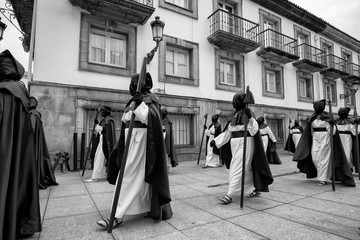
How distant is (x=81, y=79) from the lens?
27.2 ft

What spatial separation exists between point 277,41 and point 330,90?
7065 millimetres

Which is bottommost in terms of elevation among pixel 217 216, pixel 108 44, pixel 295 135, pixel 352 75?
pixel 217 216

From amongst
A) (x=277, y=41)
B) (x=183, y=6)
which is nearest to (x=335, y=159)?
(x=183, y=6)

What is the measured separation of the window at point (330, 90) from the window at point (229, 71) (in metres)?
8.58

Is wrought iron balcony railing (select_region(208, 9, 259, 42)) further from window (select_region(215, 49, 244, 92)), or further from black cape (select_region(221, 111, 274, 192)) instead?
black cape (select_region(221, 111, 274, 192))

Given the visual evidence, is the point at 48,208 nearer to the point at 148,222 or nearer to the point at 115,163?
the point at 115,163

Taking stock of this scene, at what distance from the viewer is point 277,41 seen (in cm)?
1392

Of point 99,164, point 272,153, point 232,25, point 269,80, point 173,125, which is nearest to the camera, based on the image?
point 99,164

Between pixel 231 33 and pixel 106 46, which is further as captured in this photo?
pixel 231 33

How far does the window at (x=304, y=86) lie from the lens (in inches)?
598

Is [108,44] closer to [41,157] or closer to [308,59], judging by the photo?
[41,157]

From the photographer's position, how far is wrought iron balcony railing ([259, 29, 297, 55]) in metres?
13.3

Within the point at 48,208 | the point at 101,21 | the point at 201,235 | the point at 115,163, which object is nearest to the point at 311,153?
the point at 201,235

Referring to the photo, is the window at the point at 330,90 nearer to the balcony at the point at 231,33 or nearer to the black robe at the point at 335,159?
the balcony at the point at 231,33
